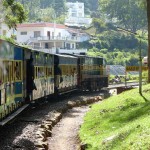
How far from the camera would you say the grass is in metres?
11.6

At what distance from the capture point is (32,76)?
20.3 m

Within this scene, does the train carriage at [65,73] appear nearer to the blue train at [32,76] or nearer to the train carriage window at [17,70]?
the blue train at [32,76]

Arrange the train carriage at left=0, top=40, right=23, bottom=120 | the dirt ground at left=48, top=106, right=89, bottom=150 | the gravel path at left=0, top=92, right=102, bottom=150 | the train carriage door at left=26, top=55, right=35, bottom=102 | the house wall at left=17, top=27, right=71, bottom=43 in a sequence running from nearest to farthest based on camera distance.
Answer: the gravel path at left=0, top=92, right=102, bottom=150 → the train carriage at left=0, top=40, right=23, bottom=120 → the dirt ground at left=48, top=106, right=89, bottom=150 → the train carriage door at left=26, top=55, right=35, bottom=102 → the house wall at left=17, top=27, right=71, bottom=43

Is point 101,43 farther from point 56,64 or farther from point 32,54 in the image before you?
point 32,54

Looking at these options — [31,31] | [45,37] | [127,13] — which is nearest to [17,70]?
[45,37]

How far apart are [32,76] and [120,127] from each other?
6.25 metres

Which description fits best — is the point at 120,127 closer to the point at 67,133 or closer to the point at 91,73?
the point at 67,133

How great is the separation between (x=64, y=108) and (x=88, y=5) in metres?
174

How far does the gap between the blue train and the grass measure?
2.76 meters

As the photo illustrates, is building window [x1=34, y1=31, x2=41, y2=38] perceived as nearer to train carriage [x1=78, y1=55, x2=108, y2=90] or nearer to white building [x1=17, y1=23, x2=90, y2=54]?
white building [x1=17, y1=23, x2=90, y2=54]

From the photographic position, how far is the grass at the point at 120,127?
11.6 metres

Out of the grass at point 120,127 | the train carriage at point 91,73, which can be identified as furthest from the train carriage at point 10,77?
the train carriage at point 91,73

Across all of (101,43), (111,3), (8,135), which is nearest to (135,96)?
(8,135)

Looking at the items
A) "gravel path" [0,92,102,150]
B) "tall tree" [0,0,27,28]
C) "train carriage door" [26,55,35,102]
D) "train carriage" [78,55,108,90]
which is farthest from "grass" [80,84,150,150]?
"train carriage" [78,55,108,90]
